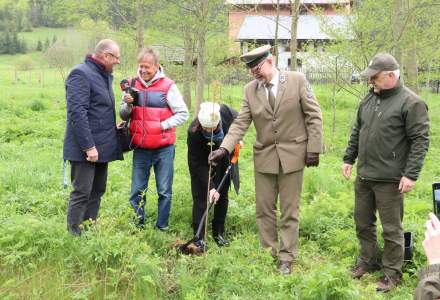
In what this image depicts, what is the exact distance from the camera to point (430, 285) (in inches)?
78.7

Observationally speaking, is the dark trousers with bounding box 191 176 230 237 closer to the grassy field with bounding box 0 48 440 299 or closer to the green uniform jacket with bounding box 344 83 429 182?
the grassy field with bounding box 0 48 440 299

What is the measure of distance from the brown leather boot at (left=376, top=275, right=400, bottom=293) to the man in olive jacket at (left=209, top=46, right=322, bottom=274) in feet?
2.54

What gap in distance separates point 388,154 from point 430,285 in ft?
7.21

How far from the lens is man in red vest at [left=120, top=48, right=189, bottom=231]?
15.6 feet

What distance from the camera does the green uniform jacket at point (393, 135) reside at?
3.92 meters

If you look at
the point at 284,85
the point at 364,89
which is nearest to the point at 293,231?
the point at 284,85

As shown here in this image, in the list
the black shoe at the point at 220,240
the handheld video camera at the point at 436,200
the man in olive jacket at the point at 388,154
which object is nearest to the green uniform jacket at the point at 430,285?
the handheld video camera at the point at 436,200

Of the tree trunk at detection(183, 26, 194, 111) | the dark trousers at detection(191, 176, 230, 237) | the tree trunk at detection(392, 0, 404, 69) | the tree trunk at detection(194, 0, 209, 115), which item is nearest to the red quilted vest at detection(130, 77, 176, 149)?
the dark trousers at detection(191, 176, 230, 237)

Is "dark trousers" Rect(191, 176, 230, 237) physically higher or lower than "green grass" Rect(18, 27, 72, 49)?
lower

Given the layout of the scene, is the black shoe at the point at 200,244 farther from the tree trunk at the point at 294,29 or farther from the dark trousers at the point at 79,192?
the tree trunk at the point at 294,29

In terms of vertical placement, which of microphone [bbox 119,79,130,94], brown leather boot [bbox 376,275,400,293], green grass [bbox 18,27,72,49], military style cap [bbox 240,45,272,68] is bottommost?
brown leather boot [bbox 376,275,400,293]

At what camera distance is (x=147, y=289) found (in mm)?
3410

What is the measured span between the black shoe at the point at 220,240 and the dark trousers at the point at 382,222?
1321 millimetres

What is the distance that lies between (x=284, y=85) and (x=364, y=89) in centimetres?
716
